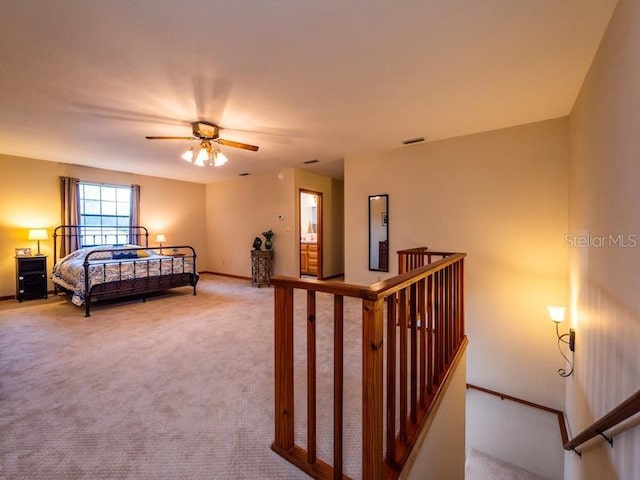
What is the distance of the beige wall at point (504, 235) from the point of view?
326 cm

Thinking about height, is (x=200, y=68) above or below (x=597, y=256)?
above

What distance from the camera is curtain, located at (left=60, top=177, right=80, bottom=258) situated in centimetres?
529

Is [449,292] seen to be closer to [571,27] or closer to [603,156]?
[603,156]

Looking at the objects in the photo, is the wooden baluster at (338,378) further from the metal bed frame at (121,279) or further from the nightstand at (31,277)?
the nightstand at (31,277)

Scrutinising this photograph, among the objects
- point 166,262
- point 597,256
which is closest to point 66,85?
point 166,262

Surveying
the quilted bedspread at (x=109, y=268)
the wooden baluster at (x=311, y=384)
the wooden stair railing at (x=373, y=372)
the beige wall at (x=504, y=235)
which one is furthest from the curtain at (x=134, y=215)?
the wooden baluster at (x=311, y=384)

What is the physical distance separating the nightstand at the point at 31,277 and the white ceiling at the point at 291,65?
2172 mm

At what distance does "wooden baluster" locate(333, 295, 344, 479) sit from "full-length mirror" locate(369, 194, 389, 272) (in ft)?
11.4

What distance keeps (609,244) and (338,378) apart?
1910mm

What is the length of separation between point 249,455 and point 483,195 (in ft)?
12.2

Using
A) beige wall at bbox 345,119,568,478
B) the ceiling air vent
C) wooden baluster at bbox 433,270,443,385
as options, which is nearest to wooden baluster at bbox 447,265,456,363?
wooden baluster at bbox 433,270,443,385

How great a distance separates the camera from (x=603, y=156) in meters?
1.91

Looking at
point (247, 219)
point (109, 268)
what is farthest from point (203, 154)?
point (247, 219)

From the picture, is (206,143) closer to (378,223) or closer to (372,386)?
(378,223)
